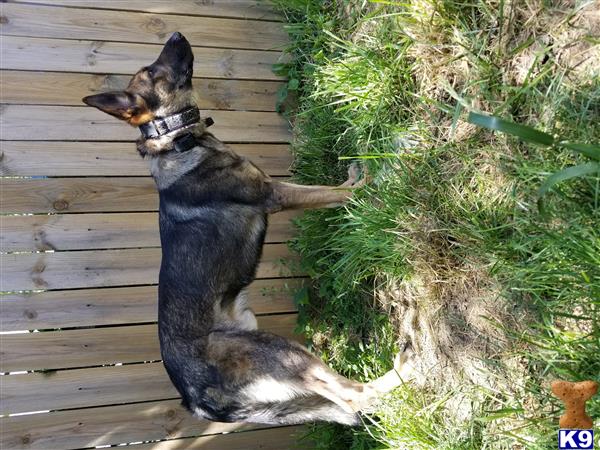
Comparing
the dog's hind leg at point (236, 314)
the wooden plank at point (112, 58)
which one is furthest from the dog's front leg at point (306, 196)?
the wooden plank at point (112, 58)

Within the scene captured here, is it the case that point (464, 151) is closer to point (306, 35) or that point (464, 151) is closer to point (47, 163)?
point (306, 35)

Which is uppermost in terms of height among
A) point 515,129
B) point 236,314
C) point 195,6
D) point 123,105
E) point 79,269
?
point 195,6

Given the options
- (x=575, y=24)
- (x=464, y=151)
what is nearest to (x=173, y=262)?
(x=464, y=151)

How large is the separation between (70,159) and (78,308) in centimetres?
101

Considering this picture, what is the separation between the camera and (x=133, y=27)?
4137mm

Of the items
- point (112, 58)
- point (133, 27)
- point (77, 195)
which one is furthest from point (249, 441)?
point (133, 27)

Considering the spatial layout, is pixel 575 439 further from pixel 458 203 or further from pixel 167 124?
pixel 167 124

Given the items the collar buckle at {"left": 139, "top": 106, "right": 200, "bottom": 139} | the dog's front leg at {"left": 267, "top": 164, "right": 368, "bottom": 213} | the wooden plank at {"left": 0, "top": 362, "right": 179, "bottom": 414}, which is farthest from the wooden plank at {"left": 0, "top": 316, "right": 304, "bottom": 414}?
the collar buckle at {"left": 139, "top": 106, "right": 200, "bottom": 139}

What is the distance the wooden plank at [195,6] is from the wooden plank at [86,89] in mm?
501

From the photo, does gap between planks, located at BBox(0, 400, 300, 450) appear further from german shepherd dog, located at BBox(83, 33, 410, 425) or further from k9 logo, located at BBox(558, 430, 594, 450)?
k9 logo, located at BBox(558, 430, 594, 450)

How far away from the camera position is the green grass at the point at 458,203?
2176mm

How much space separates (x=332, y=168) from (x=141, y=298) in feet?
5.27

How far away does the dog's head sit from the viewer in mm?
3323

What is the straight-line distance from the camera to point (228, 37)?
4.33 meters
